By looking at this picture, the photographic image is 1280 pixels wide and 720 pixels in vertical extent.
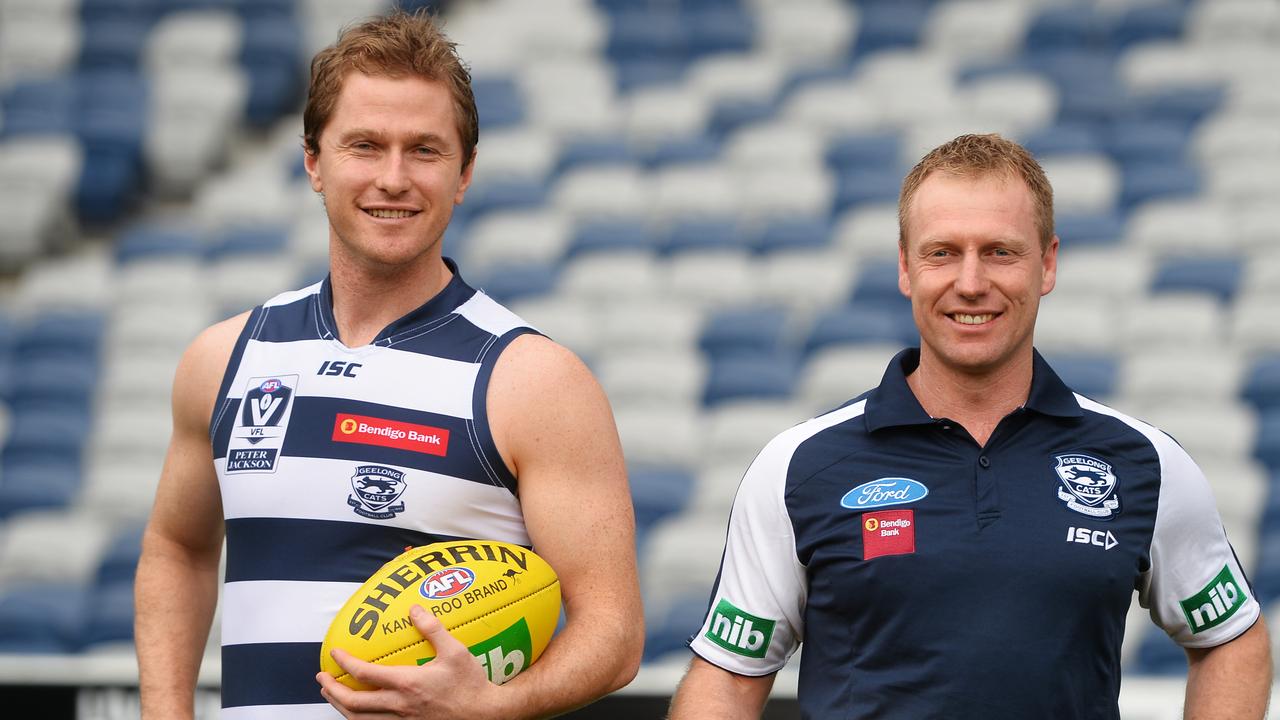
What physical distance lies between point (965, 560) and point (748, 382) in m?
4.15

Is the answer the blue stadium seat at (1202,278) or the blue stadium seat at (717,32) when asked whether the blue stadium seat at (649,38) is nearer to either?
the blue stadium seat at (717,32)

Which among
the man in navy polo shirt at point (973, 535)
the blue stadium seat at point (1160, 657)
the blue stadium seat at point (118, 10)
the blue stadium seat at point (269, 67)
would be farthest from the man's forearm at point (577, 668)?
the blue stadium seat at point (118, 10)

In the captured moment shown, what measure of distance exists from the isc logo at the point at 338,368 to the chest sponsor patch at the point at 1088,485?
0.96 meters

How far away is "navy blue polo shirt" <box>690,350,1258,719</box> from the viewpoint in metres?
1.69

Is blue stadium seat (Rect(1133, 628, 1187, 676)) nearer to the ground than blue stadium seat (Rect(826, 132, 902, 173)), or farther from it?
nearer to the ground

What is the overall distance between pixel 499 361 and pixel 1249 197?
5629mm

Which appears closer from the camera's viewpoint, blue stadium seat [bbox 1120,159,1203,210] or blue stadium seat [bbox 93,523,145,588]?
blue stadium seat [bbox 93,523,145,588]

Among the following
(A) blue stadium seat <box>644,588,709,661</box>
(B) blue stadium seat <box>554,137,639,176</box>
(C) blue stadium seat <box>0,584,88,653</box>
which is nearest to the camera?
(A) blue stadium seat <box>644,588,709,661</box>

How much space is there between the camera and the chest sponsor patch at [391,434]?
5.97 feet

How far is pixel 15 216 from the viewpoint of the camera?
7234 mm

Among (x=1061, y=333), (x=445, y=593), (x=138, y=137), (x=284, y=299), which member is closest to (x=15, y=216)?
(x=138, y=137)

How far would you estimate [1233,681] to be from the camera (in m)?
1.81

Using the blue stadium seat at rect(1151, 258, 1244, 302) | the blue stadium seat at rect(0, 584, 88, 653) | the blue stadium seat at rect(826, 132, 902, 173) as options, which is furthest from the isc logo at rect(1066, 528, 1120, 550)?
the blue stadium seat at rect(826, 132, 902, 173)

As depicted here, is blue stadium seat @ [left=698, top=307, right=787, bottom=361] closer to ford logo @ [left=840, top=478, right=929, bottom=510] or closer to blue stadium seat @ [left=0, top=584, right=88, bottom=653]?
blue stadium seat @ [left=0, top=584, right=88, bottom=653]
